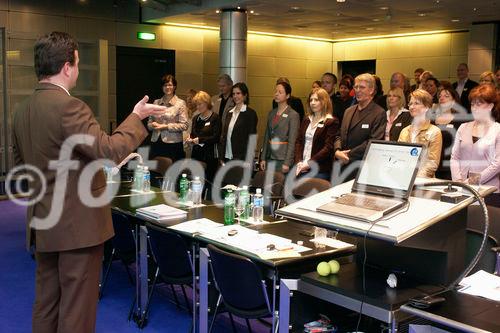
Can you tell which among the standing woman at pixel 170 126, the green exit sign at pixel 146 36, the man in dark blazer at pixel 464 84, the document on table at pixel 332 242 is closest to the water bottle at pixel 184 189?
the document on table at pixel 332 242

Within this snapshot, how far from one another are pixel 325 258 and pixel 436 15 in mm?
7708

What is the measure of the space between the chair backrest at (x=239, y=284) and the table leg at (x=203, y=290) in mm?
124

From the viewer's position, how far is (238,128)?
254 inches

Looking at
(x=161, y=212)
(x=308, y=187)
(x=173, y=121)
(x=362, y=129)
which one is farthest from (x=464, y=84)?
(x=161, y=212)

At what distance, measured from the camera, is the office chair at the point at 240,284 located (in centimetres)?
285

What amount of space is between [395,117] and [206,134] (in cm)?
222

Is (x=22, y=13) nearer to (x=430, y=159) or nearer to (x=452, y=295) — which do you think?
(x=430, y=159)

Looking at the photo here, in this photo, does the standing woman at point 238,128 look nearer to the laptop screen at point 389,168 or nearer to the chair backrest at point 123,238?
the chair backrest at point 123,238

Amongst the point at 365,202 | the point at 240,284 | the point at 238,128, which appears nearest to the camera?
the point at 365,202

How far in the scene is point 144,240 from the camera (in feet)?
12.6

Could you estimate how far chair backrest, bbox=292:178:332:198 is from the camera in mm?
4504

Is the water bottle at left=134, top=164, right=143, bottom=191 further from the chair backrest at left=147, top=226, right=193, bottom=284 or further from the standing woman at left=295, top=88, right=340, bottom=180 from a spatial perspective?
the standing woman at left=295, top=88, right=340, bottom=180

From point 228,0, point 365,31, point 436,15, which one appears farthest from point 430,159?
point 365,31

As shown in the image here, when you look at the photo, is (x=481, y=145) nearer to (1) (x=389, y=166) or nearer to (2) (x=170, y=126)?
(1) (x=389, y=166)
